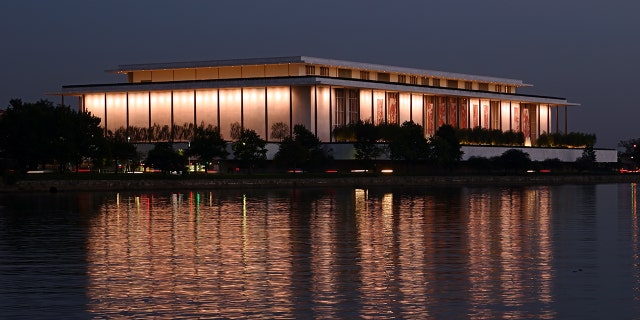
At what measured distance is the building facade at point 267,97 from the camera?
133750 mm

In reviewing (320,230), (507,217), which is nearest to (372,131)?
(507,217)

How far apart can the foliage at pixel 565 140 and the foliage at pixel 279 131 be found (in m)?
43.8

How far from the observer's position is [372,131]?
404 ft

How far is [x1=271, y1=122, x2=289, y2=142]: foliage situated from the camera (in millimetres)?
129750

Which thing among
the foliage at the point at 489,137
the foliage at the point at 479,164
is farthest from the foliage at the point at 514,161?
the foliage at the point at 489,137

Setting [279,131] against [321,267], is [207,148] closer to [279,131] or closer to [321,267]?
[279,131]

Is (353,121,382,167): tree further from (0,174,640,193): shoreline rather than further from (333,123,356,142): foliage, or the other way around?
(0,174,640,193): shoreline

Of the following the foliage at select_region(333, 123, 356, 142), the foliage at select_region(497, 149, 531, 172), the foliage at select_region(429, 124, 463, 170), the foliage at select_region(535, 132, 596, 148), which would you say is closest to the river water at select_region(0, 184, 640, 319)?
the foliage at select_region(429, 124, 463, 170)

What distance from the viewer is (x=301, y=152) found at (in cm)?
11162

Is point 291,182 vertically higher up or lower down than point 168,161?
lower down

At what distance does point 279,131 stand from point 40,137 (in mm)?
43465

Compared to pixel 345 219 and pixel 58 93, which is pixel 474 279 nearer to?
pixel 345 219

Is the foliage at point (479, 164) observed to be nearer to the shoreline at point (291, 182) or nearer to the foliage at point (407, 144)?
the foliage at point (407, 144)

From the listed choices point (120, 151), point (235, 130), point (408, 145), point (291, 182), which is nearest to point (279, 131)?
point (235, 130)
